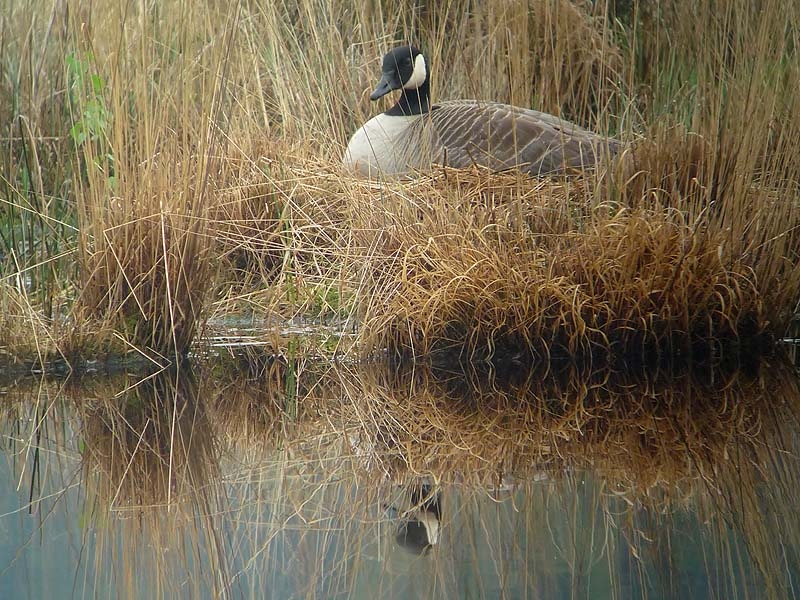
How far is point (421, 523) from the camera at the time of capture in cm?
290

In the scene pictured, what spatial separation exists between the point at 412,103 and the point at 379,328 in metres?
2.11

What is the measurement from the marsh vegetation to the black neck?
0.24m

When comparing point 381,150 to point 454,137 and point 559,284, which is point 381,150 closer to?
point 454,137

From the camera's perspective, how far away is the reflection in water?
2.61m

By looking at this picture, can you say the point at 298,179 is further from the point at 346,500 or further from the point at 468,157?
the point at 346,500

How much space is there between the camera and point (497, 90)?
612cm

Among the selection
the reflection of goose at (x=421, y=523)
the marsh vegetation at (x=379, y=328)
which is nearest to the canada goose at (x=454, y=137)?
the marsh vegetation at (x=379, y=328)

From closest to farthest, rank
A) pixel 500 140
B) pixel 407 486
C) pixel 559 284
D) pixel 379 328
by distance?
1. pixel 407 486
2. pixel 559 284
3. pixel 379 328
4. pixel 500 140

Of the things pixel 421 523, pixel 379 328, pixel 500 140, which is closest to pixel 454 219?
pixel 379 328

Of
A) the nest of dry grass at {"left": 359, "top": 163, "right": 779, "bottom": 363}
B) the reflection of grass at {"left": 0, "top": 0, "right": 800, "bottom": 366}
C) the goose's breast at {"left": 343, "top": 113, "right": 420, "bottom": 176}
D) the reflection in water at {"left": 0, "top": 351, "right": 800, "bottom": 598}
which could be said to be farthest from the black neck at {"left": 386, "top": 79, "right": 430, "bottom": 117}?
the reflection in water at {"left": 0, "top": 351, "right": 800, "bottom": 598}

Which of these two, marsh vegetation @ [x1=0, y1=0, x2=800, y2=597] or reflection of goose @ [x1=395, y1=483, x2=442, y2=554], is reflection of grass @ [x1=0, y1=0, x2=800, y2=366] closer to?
marsh vegetation @ [x1=0, y1=0, x2=800, y2=597]

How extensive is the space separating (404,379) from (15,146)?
85.4 inches

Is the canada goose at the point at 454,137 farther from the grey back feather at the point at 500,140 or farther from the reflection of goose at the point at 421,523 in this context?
the reflection of goose at the point at 421,523

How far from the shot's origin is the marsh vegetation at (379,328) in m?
2.86
